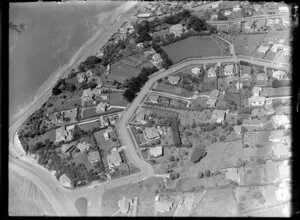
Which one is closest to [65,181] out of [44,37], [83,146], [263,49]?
[83,146]

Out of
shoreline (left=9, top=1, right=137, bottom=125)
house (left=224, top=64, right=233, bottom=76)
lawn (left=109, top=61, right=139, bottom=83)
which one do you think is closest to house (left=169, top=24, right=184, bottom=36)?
shoreline (left=9, top=1, right=137, bottom=125)

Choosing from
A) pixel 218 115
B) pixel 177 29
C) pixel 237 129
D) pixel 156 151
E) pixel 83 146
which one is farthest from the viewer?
pixel 177 29

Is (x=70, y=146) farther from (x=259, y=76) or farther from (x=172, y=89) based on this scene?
(x=259, y=76)

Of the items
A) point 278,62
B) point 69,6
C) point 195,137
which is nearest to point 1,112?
point 195,137

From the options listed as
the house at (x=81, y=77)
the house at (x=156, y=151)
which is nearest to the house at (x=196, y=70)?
the house at (x=156, y=151)

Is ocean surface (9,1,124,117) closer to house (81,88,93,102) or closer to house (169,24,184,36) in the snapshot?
house (81,88,93,102)

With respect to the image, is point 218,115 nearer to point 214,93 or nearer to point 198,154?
Result: point 214,93
